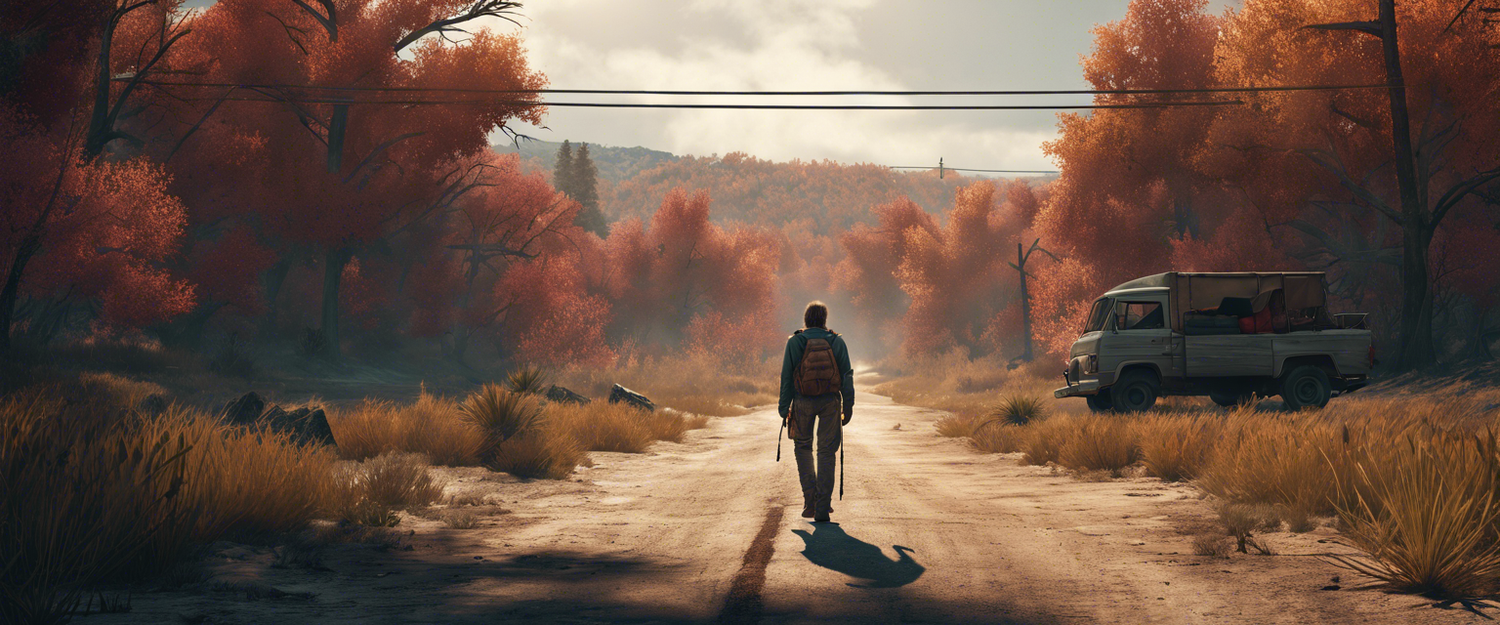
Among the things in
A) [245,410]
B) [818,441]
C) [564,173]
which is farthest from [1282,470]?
[564,173]

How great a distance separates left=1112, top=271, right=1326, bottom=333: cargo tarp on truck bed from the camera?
703 inches

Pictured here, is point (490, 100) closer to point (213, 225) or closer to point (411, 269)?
point (213, 225)

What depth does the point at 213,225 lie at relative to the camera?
3284 cm

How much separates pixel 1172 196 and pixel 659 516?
30848 millimetres

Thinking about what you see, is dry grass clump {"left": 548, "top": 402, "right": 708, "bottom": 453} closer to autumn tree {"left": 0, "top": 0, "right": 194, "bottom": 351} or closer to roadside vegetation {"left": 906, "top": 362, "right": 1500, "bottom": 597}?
roadside vegetation {"left": 906, "top": 362, "right": 1500, "bottom": 597}

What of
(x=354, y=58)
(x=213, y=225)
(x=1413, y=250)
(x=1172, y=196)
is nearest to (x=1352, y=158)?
(x=1413, y=250)

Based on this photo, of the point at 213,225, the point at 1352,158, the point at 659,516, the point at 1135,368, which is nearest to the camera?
the point at 659,516

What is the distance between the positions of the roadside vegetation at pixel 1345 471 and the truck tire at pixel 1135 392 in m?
1.20

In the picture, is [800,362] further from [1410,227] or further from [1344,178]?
[1344,178]

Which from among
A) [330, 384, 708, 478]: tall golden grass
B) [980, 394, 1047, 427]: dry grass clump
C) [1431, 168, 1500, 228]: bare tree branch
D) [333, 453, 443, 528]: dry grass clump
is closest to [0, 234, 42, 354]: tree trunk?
[330, 384, 708, 478]: tall golden grass

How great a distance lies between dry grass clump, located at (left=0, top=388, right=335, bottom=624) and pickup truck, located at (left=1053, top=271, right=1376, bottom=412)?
14.9 m

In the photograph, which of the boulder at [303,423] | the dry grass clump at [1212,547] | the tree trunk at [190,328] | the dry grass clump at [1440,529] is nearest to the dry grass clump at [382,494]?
the boulder at [303,423]

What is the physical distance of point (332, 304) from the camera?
34.4m

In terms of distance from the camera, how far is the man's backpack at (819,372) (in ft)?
28.6
